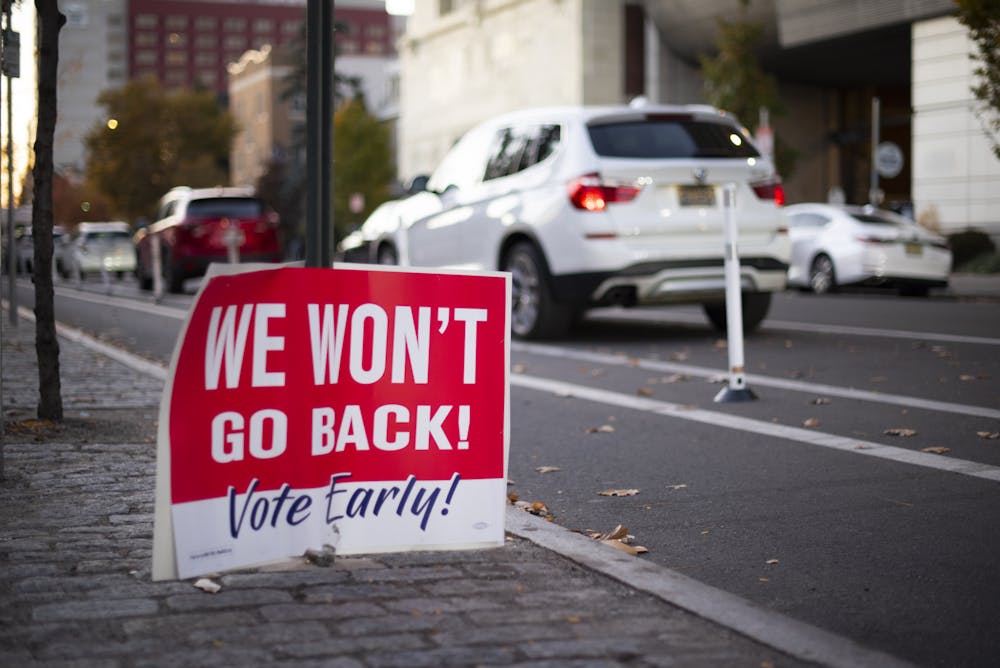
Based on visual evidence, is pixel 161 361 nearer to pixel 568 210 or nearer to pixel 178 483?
pixel 568 210

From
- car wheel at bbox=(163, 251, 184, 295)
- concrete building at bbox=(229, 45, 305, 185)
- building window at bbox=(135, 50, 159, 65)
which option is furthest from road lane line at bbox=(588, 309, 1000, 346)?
building window at bbox=(135, 50, 159, 65)

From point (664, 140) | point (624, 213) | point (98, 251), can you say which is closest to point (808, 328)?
point (664, 140)

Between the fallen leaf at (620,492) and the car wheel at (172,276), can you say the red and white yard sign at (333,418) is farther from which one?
the car wheel at (172,276)

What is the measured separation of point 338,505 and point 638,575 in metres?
0.95

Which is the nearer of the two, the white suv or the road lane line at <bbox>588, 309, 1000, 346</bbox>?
the white suv

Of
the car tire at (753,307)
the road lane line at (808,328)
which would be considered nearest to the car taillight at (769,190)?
the car tire at (753,307)

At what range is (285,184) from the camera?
58.3m

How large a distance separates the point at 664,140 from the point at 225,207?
1386 cm

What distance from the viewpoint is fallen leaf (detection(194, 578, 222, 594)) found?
4.19m

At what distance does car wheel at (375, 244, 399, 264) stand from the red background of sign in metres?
10.4

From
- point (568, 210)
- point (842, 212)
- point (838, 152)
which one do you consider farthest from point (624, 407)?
point (838, 152)

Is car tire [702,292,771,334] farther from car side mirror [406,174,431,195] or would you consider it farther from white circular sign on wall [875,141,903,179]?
white circular sign on wall [875,141,903,179]

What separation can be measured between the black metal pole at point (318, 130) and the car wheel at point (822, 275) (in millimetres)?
17799

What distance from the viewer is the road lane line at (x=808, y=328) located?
12.2 m
